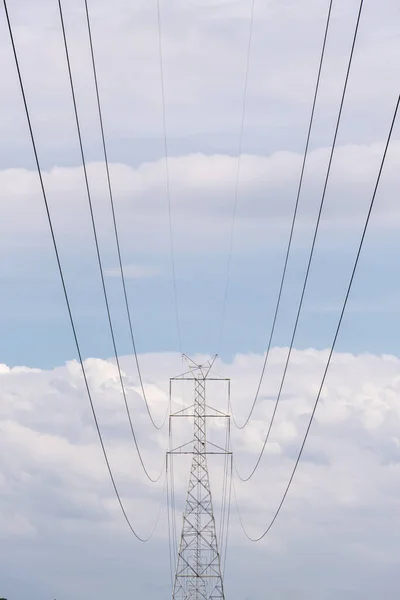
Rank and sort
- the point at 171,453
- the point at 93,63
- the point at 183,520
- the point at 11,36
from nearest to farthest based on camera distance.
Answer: the point at 11,36, the point at 93,63, the point at 183,520, the point at 171,453

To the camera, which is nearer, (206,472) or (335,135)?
(335,135)

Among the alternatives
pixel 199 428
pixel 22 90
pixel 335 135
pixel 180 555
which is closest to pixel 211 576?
pixel 180 555

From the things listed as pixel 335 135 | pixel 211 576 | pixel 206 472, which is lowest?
pixel 335 135

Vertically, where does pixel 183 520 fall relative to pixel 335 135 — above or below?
→ above

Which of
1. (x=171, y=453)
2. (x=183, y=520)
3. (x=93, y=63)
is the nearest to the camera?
(x=93, y=63)

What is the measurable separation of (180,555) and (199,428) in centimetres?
1421

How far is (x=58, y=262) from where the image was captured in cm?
4625

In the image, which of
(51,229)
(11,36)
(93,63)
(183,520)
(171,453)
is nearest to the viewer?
(11,36)

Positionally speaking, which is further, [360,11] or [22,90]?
[360,11]

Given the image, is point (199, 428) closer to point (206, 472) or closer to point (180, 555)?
point (206, 472)

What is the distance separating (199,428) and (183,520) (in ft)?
35.4

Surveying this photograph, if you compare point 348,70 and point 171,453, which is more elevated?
point 171,453

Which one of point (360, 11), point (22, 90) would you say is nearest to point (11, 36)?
point (22, 90)

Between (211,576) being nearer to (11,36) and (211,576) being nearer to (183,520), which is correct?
(183,520)
